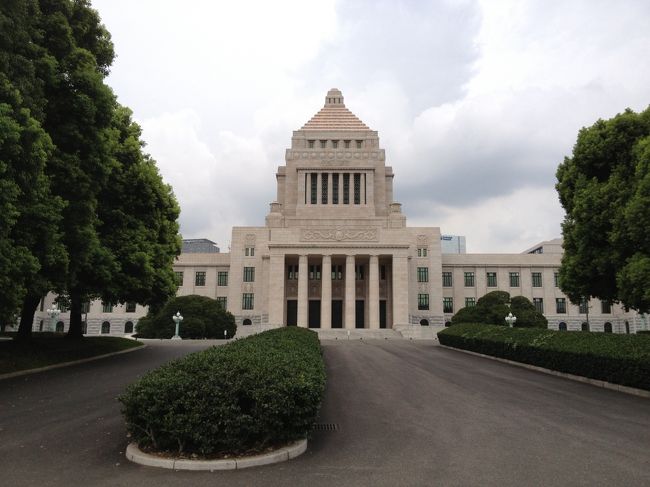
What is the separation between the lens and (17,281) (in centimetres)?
1282

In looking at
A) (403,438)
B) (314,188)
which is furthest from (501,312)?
(403,438)

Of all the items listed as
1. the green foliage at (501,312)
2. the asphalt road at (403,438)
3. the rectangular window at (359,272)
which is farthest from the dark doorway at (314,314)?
the asphalt road at (403,438)

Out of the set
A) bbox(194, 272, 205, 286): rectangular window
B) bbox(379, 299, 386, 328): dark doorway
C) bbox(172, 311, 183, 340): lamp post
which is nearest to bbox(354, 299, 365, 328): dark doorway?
bbox(379, 299, 386, 328): dark doorway

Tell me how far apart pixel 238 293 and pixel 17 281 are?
49.9 metres

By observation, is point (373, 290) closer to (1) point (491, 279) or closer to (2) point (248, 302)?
(2) point (248, 302)

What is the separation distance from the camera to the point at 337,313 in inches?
2335

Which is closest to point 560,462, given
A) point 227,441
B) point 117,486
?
point 227,441

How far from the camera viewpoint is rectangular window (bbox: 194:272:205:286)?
64.8m

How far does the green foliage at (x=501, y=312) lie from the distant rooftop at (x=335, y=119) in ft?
101

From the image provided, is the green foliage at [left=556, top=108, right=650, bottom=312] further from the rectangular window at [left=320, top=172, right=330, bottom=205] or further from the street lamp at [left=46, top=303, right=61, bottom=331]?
the rectangular window at [left=320, top=172, right=330, bottom=205]

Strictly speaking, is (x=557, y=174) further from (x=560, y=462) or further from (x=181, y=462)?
(x=181, y=462)

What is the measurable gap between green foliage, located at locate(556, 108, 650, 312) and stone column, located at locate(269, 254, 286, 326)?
33970mm

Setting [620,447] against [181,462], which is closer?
[181,462]

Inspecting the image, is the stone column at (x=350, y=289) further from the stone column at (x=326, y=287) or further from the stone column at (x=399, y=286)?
the stone column at (x=399, y=286)
